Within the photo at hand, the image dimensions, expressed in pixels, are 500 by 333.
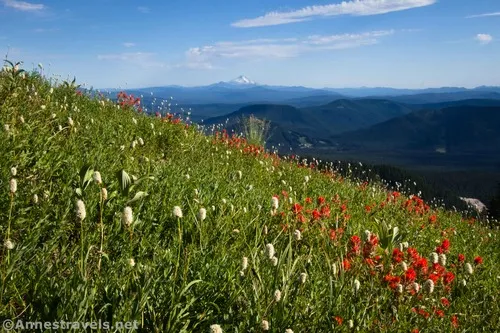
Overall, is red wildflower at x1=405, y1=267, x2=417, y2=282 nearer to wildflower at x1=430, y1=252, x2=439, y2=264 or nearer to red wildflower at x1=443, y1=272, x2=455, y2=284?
wildflower at x1=430, y1=252, x2=439, y2=264

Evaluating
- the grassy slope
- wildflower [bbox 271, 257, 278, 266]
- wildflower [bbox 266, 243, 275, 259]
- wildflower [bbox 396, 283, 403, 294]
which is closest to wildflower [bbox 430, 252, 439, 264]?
the grassy slope

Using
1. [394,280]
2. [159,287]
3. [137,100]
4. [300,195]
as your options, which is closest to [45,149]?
[159,287]

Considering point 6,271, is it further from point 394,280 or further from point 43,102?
point 43,102

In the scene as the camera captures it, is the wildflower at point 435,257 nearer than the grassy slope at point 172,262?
No

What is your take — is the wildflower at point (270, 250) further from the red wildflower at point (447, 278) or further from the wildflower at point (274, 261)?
the red wildflower at point (447, 278)

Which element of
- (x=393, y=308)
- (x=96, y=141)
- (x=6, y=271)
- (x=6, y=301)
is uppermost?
(x=96, y=141)

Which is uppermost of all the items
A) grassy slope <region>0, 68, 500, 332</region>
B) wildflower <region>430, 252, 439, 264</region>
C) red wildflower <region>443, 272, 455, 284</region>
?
grassy slope <region>0, 68, 500, 332</region>

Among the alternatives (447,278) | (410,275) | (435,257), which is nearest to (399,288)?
(410,275)

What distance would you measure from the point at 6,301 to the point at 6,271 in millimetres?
172

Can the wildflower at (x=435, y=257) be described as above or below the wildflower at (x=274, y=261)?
below

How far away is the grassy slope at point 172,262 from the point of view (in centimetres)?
258

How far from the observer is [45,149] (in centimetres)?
437

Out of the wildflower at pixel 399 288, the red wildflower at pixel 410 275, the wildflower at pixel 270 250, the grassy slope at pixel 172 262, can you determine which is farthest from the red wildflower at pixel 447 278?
the wildflower at pixel 270 250

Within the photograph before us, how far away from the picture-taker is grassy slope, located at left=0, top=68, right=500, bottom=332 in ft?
8.48
